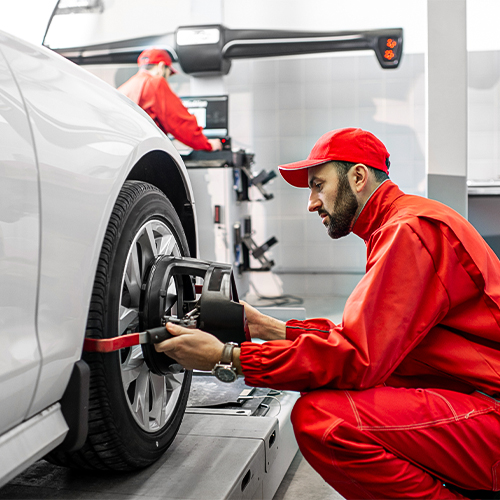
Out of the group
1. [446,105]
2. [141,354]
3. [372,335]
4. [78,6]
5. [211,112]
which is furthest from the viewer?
[78,6]

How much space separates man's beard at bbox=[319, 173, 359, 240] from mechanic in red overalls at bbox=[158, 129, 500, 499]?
0.18 metres

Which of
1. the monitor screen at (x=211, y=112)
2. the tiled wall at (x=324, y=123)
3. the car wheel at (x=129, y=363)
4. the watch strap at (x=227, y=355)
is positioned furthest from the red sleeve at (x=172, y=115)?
the watch strap at (x=227, y=355)

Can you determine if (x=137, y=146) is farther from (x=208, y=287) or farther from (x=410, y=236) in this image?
(x=410, y=236)

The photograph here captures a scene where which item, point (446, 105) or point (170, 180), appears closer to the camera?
point (170, 180)

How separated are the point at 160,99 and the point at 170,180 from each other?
277 centimetres

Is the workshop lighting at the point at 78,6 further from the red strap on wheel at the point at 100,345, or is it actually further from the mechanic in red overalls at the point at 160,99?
the red strap on wheel at the point at 100,345

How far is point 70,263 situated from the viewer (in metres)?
1.03

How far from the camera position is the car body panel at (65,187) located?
0.97m

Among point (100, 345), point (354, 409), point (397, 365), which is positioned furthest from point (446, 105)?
point (100, 345)

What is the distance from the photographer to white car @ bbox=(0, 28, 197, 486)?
2.98 ft

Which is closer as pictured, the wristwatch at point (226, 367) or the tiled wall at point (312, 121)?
the wristwatch at point (226, 367)

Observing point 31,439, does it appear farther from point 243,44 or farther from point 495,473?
point 243,44

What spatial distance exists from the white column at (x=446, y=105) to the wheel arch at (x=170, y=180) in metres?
1.64

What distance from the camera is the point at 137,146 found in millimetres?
1300
